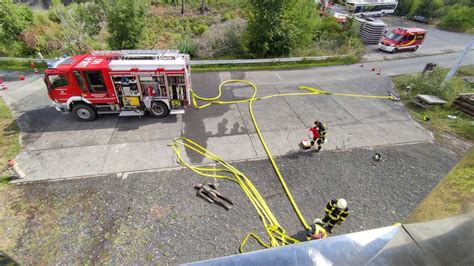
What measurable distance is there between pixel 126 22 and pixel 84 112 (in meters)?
7.44

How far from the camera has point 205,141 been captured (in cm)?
1025

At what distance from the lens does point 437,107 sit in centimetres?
1309

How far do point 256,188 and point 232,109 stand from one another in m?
5.55

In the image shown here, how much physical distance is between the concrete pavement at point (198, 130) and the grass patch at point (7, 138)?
0.27 metres

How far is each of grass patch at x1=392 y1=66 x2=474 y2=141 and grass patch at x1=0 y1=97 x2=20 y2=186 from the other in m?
18.7

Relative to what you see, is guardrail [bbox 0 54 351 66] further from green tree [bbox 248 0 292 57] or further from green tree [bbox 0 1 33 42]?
green tree [bbox 0 1 33 42]

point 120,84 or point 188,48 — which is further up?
point 120,84

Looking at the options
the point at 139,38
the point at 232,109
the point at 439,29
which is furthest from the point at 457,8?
the point at 139,38

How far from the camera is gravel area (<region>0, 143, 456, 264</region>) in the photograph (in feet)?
20.8

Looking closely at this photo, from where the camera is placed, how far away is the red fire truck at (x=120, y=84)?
10086 mm

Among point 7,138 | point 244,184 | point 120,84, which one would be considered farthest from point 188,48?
point 244,184

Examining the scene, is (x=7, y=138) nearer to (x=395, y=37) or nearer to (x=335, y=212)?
(x=335, y=212)

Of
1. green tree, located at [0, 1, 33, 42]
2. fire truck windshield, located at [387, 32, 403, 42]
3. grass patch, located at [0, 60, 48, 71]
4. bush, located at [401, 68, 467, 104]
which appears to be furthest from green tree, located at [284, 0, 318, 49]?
green tree, located at [0, 1, 33, 42]

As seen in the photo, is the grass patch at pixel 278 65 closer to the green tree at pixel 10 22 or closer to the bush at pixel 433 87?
the bush at pixel 433 87
